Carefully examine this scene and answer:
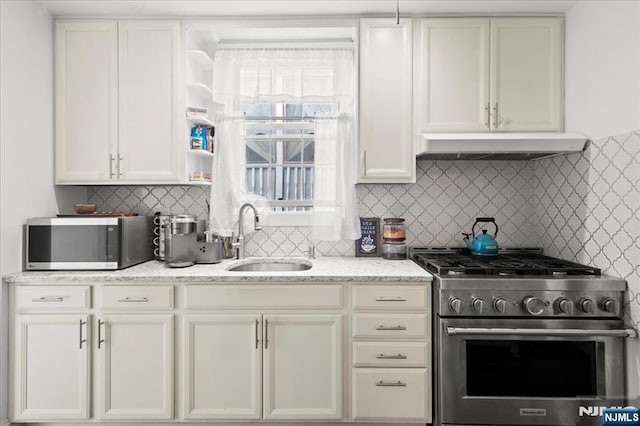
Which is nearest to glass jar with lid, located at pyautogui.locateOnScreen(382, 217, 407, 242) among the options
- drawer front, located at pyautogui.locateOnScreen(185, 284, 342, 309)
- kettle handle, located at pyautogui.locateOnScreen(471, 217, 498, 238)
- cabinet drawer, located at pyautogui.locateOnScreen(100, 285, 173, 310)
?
kettle handle, located at pyautogui.locateOnScreen(471, 217, 498, 238)

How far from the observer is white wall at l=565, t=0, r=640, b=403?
73.8 inches

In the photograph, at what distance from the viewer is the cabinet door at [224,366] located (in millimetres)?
2117

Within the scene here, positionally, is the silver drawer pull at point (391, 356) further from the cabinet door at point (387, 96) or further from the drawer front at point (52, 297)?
the drawer front at point (52, 297)

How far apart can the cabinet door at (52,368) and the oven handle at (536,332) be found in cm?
198

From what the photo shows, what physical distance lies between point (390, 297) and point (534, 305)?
72 centimetres

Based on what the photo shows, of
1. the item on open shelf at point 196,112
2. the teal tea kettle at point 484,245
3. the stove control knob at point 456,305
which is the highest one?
the item on open shelf at point 196,112

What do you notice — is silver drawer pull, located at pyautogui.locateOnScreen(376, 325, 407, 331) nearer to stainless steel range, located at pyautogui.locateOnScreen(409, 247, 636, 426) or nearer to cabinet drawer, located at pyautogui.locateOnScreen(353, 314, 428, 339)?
cabinet drawer, located at pyautogui.locateOnScreen(353, 314, 428, 339)

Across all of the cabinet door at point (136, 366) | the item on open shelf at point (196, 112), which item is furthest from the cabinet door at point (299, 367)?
the item on open shelf at point (196, 112)

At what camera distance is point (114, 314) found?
6.97ft

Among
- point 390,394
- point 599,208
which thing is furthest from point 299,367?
point 599,208

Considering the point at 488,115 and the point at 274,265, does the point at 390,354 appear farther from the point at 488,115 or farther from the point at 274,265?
the point at 488,115

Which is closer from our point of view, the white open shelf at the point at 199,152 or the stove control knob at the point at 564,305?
the stove control knob at the point at 564,305

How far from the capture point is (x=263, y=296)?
2.13 meters

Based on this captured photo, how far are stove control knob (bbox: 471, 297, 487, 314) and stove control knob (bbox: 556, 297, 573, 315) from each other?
1.20 feet
